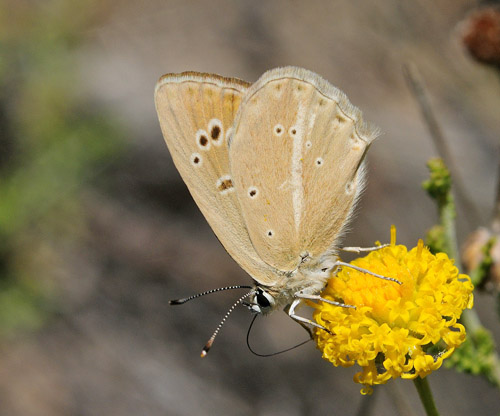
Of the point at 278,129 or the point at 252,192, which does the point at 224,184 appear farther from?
the point at 278,129

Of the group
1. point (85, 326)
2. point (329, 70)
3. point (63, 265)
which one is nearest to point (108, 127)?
point (63, 265)

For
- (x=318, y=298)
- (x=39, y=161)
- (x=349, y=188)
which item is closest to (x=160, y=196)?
(x=39, y=161)

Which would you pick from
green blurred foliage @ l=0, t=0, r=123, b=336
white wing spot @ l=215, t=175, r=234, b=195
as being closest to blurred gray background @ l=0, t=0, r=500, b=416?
green blurred foliage @ l=0, t=0, r=123, b=336

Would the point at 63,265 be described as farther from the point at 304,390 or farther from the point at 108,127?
the point at 304,390

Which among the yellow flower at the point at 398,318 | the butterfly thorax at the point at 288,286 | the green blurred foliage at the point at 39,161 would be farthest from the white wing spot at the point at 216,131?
the green blurred foliage at the point at 39,161

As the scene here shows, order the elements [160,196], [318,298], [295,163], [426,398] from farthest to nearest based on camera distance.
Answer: [160,196] → [295,163] → [318,298] → [426,398]

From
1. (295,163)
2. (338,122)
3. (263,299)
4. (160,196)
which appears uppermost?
(338,122)

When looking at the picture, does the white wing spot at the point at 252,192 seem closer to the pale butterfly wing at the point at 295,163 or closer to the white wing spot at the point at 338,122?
the pale butterfly wing at the point at 295,163

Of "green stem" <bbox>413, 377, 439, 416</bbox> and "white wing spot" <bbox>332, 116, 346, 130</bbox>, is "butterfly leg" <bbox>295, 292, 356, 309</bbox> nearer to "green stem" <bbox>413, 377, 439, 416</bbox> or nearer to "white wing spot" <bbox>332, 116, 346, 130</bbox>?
"green stem" <bbox>413, 377, 439, 416</bbox>
